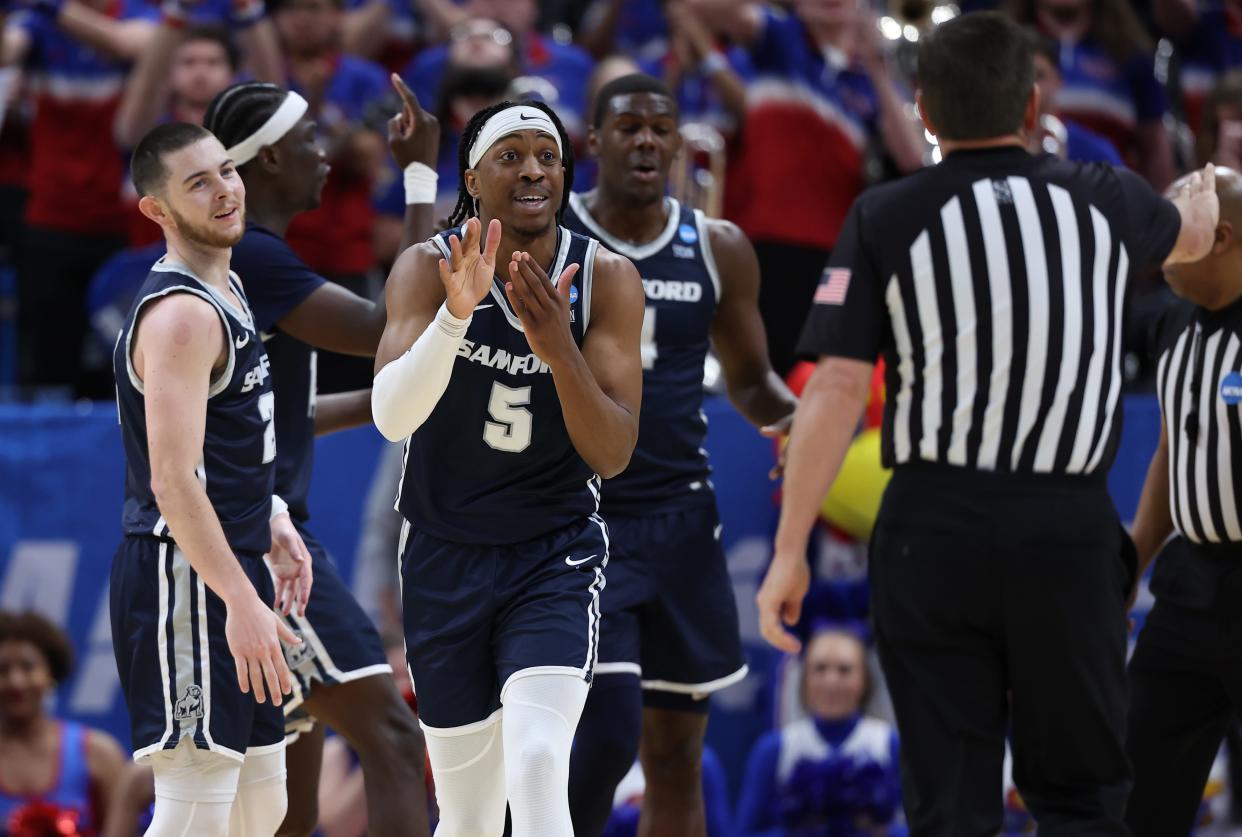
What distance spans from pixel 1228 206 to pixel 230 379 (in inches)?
113

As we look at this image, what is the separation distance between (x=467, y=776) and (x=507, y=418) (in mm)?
917

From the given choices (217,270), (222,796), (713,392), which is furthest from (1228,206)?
(713,392)

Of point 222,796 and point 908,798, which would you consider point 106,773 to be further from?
point 908,798

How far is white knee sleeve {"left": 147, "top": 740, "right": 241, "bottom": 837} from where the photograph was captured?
458 cm

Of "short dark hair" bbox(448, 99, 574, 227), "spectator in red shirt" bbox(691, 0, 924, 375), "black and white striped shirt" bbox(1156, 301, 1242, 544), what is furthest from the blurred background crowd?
"short dark hair" bbox(448, 99, 574, 227)

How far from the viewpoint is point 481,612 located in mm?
4504

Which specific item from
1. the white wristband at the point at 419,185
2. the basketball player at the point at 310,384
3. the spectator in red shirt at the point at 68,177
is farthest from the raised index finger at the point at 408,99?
the spectator in red shirt at the point at 68,177

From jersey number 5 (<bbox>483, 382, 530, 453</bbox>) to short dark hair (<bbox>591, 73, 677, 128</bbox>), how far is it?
158 cm

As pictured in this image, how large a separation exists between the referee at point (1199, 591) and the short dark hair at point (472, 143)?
1810 millimetres

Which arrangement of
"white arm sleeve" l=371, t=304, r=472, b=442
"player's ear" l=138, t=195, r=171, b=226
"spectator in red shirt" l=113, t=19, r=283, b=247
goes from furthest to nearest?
"spectator in red shirt" l=113, t=19, r=283, b=247 < "player's ear" l=138, t=195, r=171, b=226 < "white arm sleeve" l=371, t=304, r=472, b=442

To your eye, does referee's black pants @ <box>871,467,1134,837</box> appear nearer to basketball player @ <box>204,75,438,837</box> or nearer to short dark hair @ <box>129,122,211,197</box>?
basketball player @ <box>204,75,438,837</box>

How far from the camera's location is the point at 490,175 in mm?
4504

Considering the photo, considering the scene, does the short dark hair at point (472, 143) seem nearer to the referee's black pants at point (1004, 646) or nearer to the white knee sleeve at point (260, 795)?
the referee's black pants at point (1004, 646)

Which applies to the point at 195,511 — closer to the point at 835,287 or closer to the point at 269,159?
A: the point at 269,159
